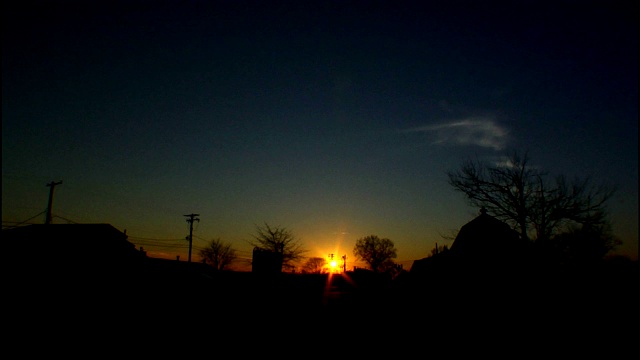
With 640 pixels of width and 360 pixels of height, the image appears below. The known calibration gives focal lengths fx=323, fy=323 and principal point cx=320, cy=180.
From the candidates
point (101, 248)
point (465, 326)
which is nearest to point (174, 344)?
point (101, 248)

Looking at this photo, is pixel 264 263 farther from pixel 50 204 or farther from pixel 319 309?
pixel 50 204

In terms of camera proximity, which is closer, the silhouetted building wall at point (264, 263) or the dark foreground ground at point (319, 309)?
the dark foreground ground at point (319, 309)

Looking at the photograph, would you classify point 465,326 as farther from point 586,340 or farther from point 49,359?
Answer: point 49,359

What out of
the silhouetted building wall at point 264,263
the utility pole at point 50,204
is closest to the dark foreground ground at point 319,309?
the silhouetted building wall at point 264,263

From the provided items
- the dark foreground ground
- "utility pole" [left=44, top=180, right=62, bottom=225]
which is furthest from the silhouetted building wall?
"utility pole" [left=44, top=180, right=62, bottom=225]

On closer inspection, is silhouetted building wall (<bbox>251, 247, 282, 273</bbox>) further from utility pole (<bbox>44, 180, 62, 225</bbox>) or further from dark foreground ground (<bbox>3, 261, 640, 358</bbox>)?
utility pole (<bbox>44, 180, 62, 225</bbox>)

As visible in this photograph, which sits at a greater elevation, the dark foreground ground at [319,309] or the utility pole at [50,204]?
the utility pole at [50,204]

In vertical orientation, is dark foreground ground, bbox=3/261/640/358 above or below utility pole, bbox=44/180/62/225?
below

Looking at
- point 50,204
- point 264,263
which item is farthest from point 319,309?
point 50,204

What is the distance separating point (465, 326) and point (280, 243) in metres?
44.7

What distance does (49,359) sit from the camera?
8500mm

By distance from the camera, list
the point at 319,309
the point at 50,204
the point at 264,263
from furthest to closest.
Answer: the point at 50,204 < the point at 264,263 < the point at 319,309

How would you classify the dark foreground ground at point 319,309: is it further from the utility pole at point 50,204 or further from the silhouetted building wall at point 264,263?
the utility pole at point 50,204

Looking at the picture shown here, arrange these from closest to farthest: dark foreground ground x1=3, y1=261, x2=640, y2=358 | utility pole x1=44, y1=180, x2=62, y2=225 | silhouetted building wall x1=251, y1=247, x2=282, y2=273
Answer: dark foreground ground x1=3, y1=261, x2=640, y2=358 < silhouetted building wall x1=251, y1=247, x2=282, y2=273 < utility pole x1=44, y1=180, x2=62, y2=225
